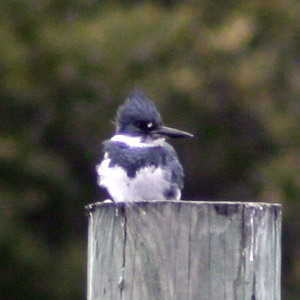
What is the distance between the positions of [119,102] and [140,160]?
8.24 metres

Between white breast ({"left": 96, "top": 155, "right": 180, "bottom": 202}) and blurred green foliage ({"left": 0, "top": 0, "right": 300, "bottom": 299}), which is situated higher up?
blurred green foliage ({"left": 0, "top": 0, "right": 300, "bottom": 299})

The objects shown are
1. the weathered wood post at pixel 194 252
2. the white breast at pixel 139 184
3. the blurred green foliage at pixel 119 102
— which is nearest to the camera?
the weathered wood post at pixel 194 252

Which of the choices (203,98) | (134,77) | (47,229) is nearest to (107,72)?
(134,77)

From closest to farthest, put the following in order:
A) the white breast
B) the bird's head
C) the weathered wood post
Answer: the weathered wood post < the white breast < the bird's head

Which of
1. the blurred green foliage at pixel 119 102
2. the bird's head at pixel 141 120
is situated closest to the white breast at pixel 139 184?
the bird's head at pixel 141 120

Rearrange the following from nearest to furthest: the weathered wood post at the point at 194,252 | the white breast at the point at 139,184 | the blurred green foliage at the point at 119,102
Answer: the weathered wood post at the point at 194,252, the white breast at the point at 139,184, the blurred green foliage at the point at 119,102

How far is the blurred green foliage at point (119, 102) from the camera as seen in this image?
45.8ft

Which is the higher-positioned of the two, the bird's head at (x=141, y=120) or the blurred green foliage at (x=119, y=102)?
the blurred green foliage at (x=119, y=102)

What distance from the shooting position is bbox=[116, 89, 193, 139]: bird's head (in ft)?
19.0

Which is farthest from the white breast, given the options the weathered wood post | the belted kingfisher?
the weathered wood post

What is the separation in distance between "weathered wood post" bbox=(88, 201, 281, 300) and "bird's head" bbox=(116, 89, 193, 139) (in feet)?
6.67

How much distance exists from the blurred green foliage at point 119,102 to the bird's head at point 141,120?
7713 mm

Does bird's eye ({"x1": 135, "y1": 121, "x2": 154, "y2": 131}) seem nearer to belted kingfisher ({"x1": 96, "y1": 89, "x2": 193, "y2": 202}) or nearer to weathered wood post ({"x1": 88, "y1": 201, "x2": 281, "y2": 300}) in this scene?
belted kingfisher ({"x1": 96, "y1": 89, "x2": 193, "y2": 202})

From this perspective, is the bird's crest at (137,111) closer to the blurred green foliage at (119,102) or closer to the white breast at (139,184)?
the white breast at (139,184)
